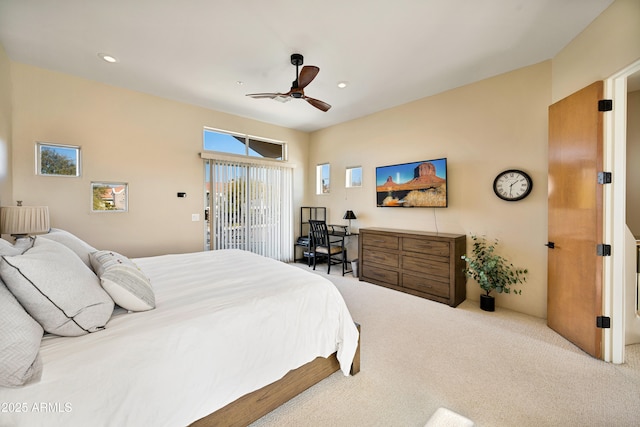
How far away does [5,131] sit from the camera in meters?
2.61

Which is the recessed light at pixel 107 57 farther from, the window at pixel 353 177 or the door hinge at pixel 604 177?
the door hinge at pixel 604 177

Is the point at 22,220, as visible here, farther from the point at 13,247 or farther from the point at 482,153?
the point at 482,153

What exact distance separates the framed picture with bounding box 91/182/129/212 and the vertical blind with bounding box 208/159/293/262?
119 cm

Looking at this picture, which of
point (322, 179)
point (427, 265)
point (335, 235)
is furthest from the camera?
point (322, 179)

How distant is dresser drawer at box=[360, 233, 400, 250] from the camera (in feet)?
12.7

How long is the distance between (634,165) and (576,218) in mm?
1685

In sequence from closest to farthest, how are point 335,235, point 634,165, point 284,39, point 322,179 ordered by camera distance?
point 284,39 → point 634,165 → point 335,235 → point 322,179

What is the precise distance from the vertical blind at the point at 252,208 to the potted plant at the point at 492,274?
11.5ft

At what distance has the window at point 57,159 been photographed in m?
3.06

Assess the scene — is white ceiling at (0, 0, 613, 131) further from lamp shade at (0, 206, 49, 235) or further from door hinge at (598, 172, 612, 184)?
lamp shade at (0, 206, 49, 235)

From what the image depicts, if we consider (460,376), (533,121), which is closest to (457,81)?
(533,121)

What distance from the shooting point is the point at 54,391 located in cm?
95

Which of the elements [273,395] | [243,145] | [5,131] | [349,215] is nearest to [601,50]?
[349,215]

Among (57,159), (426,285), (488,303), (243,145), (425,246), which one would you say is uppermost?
(243,145)
